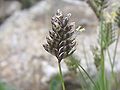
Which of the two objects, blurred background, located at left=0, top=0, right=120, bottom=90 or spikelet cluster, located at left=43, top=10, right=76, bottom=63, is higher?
blurred background, located at left=0, top=0, right=120, bottom=90

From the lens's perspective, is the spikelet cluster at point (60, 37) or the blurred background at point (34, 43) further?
the blurred background at point (34, 43)

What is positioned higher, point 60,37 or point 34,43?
point 34,43

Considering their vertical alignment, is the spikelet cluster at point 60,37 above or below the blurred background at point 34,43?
below

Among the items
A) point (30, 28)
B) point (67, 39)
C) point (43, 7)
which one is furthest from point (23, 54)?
point (67, 39)

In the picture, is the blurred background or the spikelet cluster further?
the blurred background

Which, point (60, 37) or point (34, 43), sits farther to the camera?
point (34, 43)
